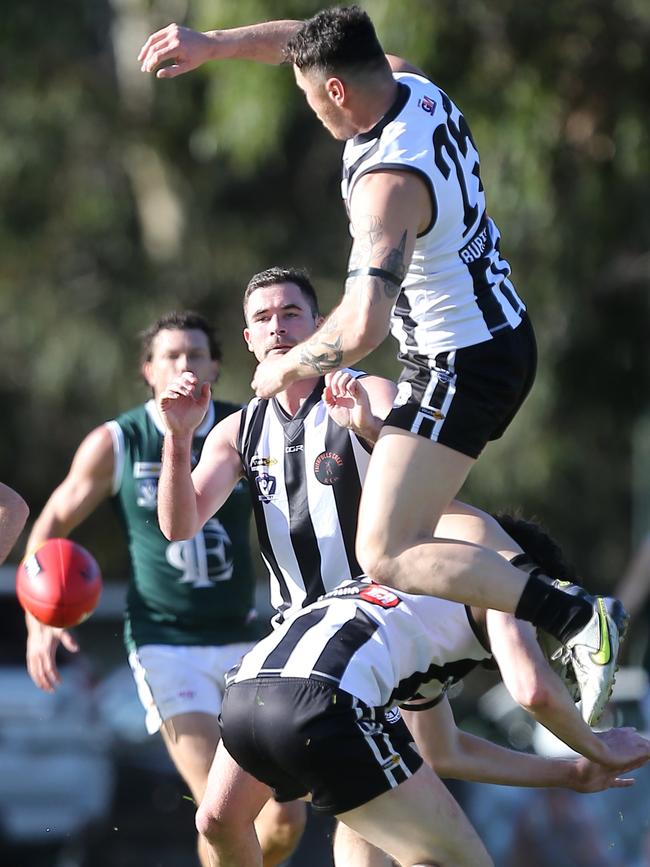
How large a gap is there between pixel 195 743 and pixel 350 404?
6.60 feet

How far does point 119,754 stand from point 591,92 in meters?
6.89

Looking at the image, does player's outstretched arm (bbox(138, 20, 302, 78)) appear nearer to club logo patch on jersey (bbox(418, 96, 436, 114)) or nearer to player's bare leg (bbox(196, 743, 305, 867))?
club logo patch on jersey (bbox(418, 96, 436, 114))

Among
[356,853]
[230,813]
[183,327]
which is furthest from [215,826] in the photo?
[183,327]

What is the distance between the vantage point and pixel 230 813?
16.0ft

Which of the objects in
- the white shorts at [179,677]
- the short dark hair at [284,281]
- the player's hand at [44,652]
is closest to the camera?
the short dark hair at [284,281]

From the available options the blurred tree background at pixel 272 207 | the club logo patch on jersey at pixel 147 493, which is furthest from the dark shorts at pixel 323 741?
the blurred tree background at pixel 272 207

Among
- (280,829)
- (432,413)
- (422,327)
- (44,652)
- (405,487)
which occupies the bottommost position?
(280,829)

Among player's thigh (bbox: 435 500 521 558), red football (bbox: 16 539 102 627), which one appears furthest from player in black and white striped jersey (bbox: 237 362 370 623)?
red football (bbox: 16 539 102 627)

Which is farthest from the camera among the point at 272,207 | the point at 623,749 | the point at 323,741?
the point at 272,207

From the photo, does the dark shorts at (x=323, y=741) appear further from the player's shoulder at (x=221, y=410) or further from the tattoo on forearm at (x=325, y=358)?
the player's shoulder at (x=221, y=410)

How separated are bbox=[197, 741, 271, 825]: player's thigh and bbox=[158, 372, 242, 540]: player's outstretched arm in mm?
853

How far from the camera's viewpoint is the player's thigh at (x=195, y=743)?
21.2 feet

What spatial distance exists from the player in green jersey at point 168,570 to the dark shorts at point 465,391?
195 centimetres

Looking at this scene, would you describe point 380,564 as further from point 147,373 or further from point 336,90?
point 147,373
